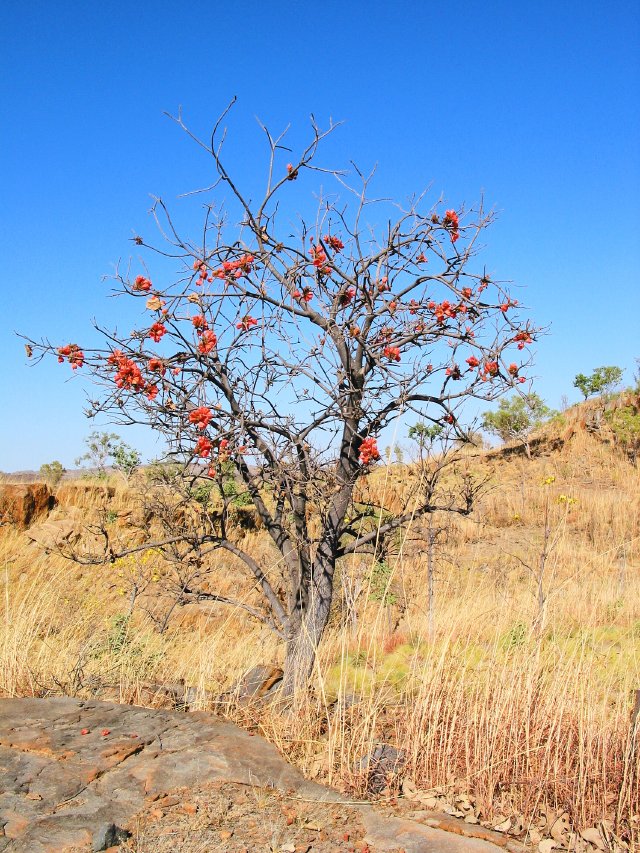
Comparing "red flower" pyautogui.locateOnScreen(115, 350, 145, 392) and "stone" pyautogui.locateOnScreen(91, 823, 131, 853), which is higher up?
"red flower" pyautogui.locateOnScreen(115, 350, 145, 392)

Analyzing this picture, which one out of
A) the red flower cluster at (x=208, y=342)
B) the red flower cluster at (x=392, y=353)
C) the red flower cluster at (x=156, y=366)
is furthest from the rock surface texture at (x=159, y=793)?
the red flower cluster at (x=392, y=353)

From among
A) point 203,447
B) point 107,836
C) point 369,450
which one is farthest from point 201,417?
point 107,836

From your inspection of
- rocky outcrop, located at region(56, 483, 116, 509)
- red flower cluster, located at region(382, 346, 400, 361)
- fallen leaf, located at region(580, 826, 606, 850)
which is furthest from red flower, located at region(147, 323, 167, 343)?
rocky outcrop, located at region(56, 483, 116, 509)

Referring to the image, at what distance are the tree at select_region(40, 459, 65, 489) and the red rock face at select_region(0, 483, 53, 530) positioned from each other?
4050mm

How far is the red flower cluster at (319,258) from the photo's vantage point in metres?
3.79

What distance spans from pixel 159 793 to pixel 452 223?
3114 millimetres

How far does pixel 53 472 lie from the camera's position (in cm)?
1598

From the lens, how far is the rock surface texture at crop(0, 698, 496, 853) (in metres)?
2.39

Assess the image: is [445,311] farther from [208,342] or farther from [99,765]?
[99,765]

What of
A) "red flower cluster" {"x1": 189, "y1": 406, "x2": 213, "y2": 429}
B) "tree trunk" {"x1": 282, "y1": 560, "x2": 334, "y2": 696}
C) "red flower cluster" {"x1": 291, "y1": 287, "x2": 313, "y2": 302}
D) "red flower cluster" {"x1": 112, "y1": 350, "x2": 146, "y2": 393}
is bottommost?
"tree trunk" {"x1": 282, "y1": 560, "x2": 334, "y2": 696}

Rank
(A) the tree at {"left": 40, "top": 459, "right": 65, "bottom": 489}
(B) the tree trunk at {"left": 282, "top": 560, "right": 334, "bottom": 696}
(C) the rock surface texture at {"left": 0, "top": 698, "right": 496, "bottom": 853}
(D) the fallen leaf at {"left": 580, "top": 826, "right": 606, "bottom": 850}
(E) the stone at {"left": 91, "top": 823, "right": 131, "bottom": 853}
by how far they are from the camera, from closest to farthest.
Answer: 1. (E) the stone at {"left": 91, "top": 823, "right": 131, "bottom": 853}
2. (C) the rock surface texture at {"left": 0, "top": 698, "right": 496, "bottom": 853}
3. (D) the fallen leaf at {"left": 580, "top": 826, "right": 606, "bottom": 850}
4. (B) the tree trunk at {"left": 282, "top": 560, "right": 334, "bottom": 696}
5. (A) the tree at {"left": 40, "top": 459, "right": 65, "bottom": 489}

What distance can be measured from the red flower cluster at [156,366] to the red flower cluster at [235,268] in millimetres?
620

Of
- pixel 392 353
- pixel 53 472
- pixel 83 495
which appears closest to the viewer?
pixel 392 353

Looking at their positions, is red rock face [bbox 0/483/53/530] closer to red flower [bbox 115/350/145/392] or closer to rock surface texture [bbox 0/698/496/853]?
rock surface texture [bbox 0/698/496/853]
